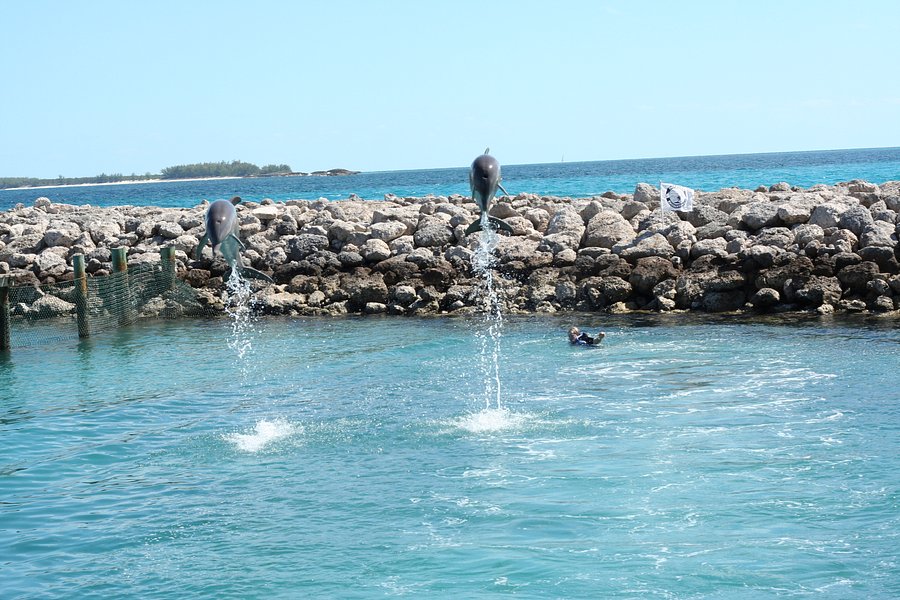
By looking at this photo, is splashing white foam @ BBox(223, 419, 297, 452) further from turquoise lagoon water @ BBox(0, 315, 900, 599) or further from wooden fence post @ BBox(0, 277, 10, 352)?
wooden fence post @ BBox(0, 277, 10, 352)

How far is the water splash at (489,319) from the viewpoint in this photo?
1745cm

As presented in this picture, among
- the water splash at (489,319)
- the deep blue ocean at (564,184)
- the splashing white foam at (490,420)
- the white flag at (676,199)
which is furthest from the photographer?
the deep blue ocean at (564,184)

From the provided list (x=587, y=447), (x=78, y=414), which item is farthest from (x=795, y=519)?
(x=78, y=414)

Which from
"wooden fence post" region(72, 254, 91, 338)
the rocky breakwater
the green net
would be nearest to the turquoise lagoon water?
"wooden fence post" region(72, 254, 91, 338)

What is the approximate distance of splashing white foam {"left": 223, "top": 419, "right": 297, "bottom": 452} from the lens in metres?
14.3

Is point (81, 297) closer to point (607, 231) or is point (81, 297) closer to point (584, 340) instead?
point (584, 340)

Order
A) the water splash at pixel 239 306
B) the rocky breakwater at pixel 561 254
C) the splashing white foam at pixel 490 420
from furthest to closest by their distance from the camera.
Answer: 1. the water splash at pixel 239 306
2. the rocky breakwater at pixel 561 254
3. the splashing white foam at pixel 490 420

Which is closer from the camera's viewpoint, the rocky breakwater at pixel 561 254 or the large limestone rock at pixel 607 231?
the rocky breakwater at pixel 561 254

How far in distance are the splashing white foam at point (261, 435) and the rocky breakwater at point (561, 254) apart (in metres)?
10.7

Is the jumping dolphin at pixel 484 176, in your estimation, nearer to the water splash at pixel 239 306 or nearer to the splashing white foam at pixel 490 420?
the splashing white foam at pixel 490 420

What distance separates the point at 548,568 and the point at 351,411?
699 cm

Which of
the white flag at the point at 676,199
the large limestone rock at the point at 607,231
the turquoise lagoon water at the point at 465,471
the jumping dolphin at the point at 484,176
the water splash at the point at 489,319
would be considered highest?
the jumping dolphin at the point at 484,176

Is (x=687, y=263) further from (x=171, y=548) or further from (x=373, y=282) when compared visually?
(x=171, y=548)

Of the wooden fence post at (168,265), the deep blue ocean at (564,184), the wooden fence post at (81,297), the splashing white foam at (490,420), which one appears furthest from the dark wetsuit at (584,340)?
the deep blue ocean at (564,184)
